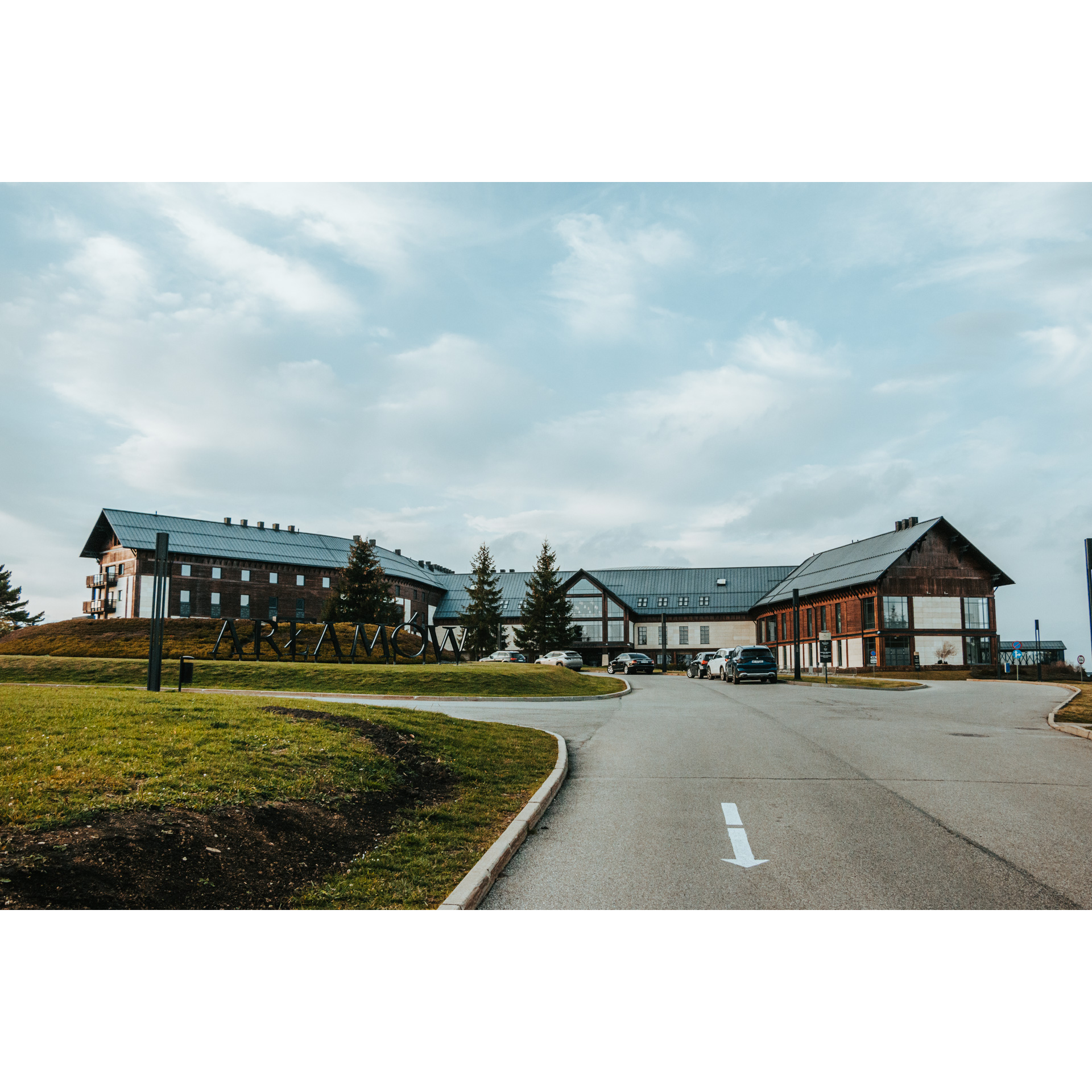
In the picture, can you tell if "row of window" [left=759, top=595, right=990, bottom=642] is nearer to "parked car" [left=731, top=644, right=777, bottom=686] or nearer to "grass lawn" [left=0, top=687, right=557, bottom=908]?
"parked car" [left=731, top=644, right=777, bottom=686]

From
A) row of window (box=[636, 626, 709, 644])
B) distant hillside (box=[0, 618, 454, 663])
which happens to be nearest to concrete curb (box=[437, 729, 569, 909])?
distant hillside (box=[0, 618, 454, 663])

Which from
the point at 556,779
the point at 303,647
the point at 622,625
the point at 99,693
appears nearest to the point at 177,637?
the point at 303,647

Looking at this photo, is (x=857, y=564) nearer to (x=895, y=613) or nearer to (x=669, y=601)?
(x=895, y=613)

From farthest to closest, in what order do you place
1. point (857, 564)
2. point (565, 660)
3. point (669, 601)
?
point (669, 601), point (857, 564), point (565, 660)

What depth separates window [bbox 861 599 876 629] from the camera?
5784 centimetres

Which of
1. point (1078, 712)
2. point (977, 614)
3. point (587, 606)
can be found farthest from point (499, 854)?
point (587, 606)

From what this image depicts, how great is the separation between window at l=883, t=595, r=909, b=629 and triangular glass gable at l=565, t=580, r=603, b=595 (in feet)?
99.5

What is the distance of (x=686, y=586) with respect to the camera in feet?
274

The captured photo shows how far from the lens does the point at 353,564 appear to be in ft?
196

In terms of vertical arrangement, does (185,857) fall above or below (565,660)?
above

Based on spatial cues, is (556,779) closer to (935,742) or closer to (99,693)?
(99,693)

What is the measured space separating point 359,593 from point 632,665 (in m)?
20.9

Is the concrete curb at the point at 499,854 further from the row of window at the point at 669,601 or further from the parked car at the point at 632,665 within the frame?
the row of window at the point at 669,601

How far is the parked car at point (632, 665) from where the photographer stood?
5859 cm
